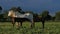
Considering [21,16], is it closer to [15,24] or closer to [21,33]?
[15,24]

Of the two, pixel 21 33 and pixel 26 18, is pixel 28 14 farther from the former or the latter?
pixel 21 33

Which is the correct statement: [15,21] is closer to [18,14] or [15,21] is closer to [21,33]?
[18,14]

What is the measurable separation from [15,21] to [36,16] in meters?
1.49

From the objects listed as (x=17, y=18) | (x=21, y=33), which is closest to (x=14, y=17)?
(x=17, y=18)

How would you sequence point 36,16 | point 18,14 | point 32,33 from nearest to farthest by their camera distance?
point 32,33 → point 18,14 → point 36,16

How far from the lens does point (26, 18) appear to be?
1534cm

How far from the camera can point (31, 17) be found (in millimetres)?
15867

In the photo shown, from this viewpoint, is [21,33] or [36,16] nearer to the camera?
[21,33]

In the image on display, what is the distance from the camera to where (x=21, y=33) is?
9844mm

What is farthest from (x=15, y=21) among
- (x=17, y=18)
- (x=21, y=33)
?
(x=21, y=33)

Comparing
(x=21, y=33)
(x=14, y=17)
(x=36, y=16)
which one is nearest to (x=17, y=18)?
(x=14, y=17)

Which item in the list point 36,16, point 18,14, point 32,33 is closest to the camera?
point 32,33

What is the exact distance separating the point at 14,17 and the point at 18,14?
15.7 inches

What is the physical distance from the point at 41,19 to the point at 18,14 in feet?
5.76
